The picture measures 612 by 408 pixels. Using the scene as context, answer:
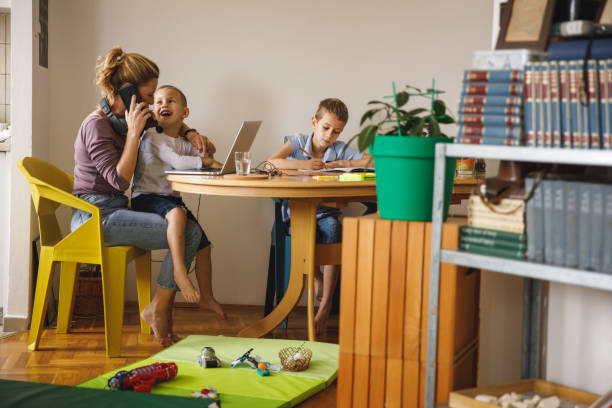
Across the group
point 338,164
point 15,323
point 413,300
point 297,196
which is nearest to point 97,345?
point 15,323

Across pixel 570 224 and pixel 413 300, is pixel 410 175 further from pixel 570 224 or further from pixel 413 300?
pixel 570 224

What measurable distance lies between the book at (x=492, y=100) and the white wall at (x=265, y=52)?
215 centimetres

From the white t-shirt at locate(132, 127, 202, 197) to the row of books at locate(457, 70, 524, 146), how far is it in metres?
1.62

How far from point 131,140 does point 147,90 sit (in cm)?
28

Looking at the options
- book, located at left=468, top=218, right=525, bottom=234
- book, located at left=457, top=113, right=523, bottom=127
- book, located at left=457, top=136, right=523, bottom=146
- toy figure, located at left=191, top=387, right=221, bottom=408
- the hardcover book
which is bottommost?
toy figure, located at left=191, top=387, right=221, bottom=408

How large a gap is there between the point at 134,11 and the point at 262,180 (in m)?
1.70

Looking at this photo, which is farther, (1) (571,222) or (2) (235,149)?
(2) (235,149)

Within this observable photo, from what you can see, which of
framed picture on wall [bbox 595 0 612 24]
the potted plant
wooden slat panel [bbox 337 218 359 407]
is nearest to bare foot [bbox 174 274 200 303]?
wooden slat panel [bbox 337 218 359 407]

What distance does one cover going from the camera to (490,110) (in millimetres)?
1542

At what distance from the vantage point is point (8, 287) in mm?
3205

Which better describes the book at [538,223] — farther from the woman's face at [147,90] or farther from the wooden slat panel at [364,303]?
the woman's face at [147,90]

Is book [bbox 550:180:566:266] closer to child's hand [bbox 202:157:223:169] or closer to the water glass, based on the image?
the water glass

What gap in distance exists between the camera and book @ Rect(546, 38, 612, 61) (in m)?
1.46

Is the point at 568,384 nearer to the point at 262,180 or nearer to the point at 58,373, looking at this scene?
the point at 262,180
